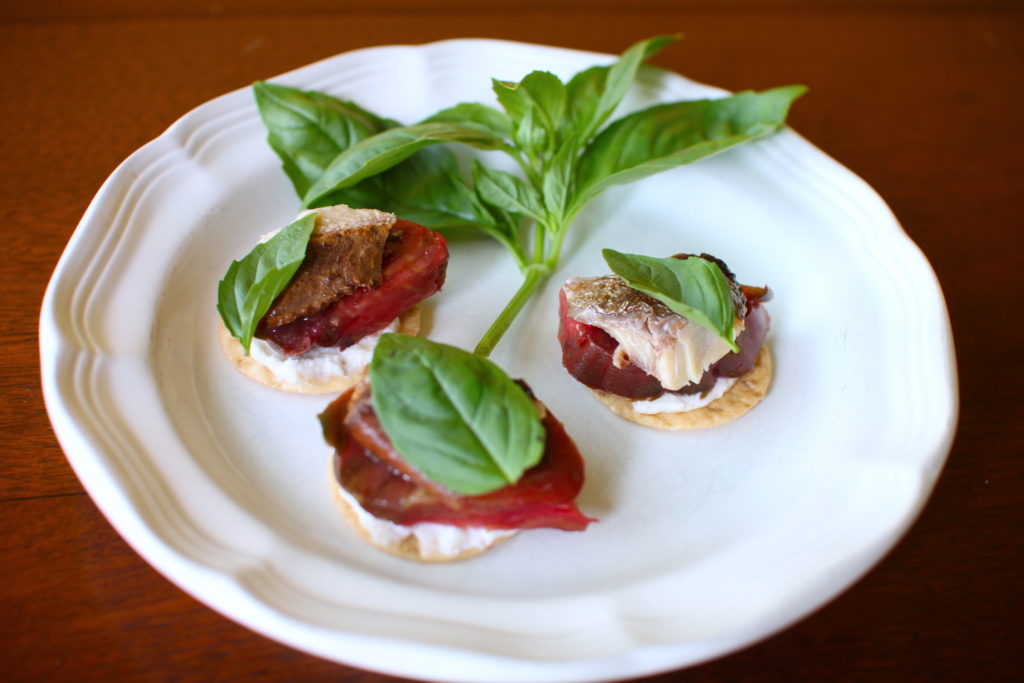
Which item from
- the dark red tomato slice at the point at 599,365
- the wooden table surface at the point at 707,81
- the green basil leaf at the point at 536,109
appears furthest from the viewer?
the green basil leaf at the point at 536,109

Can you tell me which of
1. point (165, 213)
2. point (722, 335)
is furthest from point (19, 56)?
Answer: point (722, 335)

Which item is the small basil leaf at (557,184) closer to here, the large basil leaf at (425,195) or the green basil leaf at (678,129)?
the green basil leaf at (678,129)

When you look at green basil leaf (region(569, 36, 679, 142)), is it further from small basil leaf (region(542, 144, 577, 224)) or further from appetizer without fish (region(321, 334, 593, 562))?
appetizer without fish (region(321, 334, 593, 562))

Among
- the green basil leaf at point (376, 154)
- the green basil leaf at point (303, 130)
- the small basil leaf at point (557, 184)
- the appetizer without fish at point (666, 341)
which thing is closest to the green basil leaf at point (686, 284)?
the appetizer without fish at point (666, 341)

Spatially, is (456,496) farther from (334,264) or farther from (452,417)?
(334,264)

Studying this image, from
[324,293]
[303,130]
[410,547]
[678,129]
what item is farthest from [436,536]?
[678,129]

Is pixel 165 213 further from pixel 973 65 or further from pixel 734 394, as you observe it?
pixel 973 65
